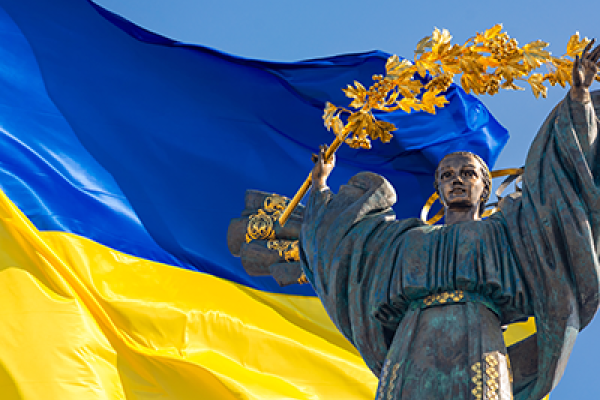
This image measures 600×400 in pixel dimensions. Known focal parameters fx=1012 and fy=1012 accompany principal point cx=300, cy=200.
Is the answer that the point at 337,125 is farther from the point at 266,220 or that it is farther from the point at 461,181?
the point at 266,220

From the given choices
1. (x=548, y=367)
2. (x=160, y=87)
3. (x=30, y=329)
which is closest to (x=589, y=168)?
(x=548, y=367)

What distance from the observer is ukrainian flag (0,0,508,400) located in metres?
10.9

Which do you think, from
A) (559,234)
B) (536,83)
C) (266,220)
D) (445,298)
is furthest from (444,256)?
(266,220)

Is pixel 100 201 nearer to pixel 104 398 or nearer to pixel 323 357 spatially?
pixel 104 398

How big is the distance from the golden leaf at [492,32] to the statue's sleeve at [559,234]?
2.57ft

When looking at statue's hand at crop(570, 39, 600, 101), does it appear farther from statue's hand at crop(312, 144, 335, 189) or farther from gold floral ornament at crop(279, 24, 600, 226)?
statue's hand at crop(312, 144, 335, 189)

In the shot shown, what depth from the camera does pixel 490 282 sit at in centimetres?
630

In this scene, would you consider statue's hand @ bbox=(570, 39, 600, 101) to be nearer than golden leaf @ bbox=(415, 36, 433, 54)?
Yes

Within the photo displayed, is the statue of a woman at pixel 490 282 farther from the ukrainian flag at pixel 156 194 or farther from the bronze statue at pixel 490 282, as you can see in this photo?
the ukrainian flag at pixel 156 194

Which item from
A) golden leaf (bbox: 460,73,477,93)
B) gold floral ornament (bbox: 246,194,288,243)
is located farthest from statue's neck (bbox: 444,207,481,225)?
gold floral ornament (bbox: 246,194,288,243)

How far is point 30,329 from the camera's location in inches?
419

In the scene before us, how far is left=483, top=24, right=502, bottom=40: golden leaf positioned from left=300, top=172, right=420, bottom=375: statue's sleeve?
1.24 metres

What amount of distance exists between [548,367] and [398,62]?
2402mm

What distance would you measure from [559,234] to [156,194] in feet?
21.9
